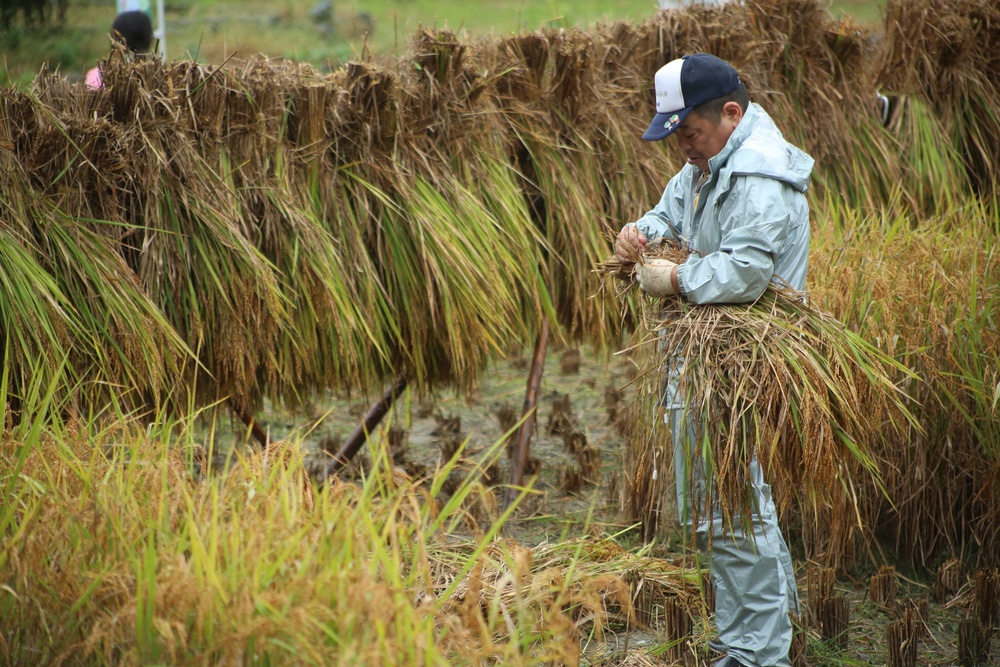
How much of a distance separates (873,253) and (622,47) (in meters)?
1.33

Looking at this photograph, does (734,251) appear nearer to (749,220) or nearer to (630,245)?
(749,220)

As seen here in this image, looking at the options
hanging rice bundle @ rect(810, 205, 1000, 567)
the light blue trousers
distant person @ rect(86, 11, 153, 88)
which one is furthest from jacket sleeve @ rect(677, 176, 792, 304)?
distant person @ rect(86, 11, 153, 88)

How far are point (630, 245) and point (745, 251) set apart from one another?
36 cm

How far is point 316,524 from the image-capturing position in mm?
1830

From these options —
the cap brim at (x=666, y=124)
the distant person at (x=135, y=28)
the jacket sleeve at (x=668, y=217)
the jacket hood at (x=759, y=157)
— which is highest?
the distant person at (x=135, y=28)

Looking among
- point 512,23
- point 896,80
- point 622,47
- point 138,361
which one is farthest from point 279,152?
point 512,23

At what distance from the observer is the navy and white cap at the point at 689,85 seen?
2443 mm

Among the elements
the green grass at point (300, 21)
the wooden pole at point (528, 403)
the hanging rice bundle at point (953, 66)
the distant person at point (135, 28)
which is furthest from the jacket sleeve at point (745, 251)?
the green grass at point (300, 21)

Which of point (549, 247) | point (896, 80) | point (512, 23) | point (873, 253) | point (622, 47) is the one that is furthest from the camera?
point (512, 23)

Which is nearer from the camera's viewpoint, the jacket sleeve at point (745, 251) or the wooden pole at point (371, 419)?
the jacket sleeve at point (745, 251)

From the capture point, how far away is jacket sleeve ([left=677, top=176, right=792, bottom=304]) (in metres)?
2.29

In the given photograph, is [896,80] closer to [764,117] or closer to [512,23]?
[764,117]

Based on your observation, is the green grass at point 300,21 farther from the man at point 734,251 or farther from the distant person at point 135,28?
the man at point 734,251

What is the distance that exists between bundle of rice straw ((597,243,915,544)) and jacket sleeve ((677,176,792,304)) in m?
0.06
